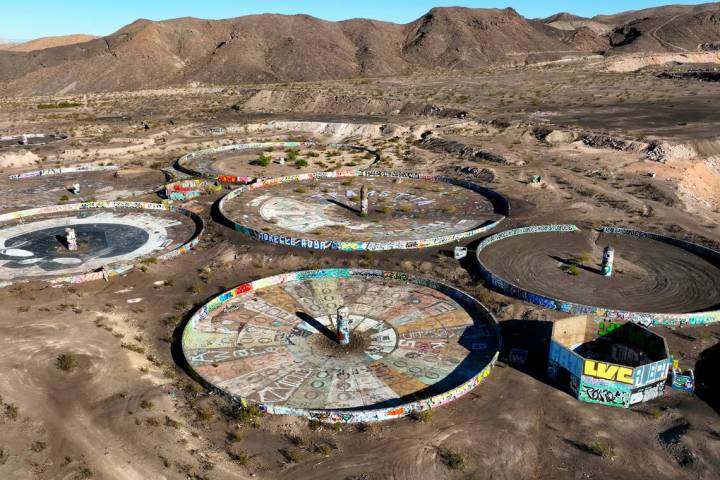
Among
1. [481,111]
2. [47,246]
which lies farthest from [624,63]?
[47,246]

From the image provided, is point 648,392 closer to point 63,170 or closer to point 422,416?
point 422,416

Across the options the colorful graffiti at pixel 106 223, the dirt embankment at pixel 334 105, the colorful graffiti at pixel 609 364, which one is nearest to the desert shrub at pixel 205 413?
the colorful graffiti at pixel 609 364

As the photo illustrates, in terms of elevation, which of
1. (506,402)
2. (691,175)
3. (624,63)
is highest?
(624,63)

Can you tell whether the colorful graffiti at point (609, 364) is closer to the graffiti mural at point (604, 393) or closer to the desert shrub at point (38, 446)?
the graffiti mural at point (604, 393)

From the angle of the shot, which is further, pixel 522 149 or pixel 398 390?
pixel 522 149

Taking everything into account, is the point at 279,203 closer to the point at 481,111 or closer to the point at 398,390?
the point at 398,390

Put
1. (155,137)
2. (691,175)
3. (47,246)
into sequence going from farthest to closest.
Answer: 1. (155,137)
2. (691,175)
3. (47,246)

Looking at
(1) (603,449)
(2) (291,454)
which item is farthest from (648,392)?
(2) (291,454)

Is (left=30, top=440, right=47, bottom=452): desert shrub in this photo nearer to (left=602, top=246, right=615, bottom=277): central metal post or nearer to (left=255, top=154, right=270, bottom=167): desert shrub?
(left=602, top=246, right=615, bottom=277): central metal post
